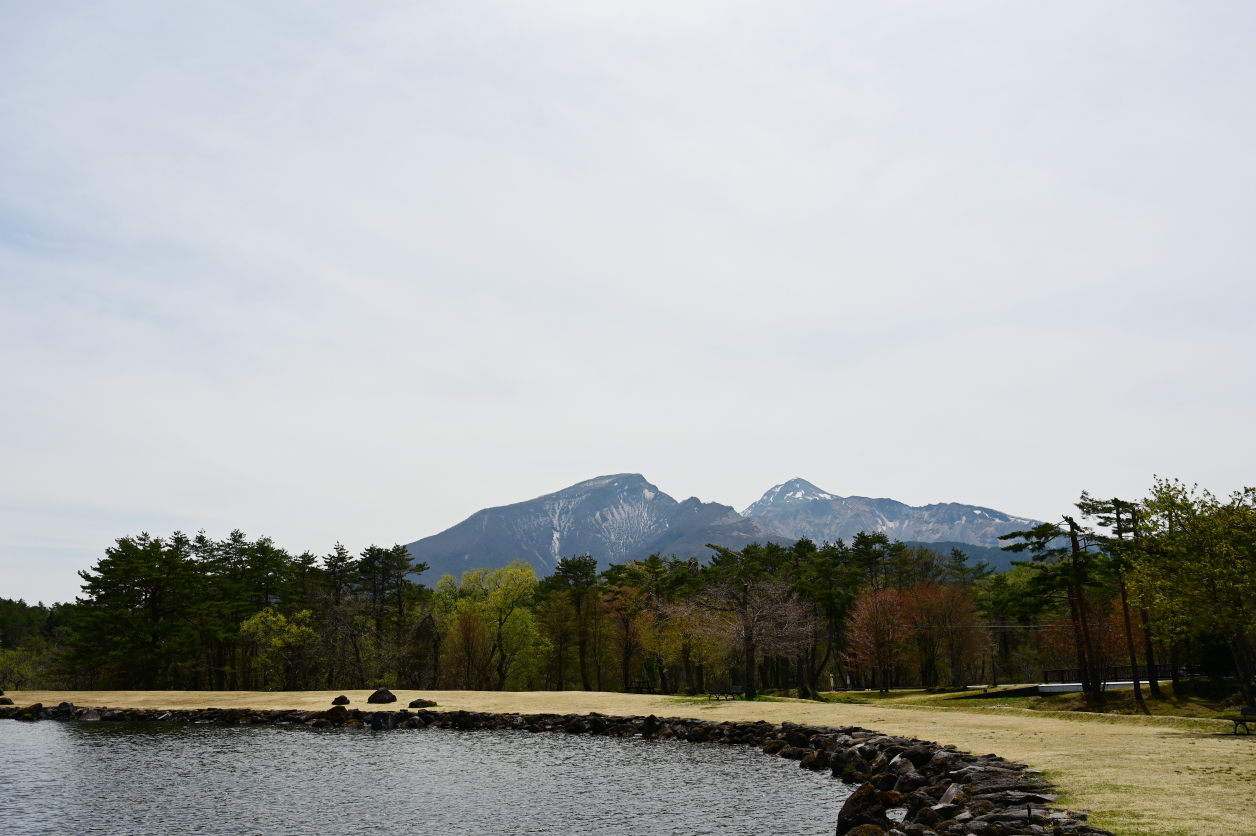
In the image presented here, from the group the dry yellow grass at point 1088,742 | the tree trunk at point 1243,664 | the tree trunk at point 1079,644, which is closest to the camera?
the dry yellow grass at point 1088,742

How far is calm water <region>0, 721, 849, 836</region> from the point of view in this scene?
24531 millimetres

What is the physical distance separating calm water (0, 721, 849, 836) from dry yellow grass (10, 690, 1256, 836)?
7.67m

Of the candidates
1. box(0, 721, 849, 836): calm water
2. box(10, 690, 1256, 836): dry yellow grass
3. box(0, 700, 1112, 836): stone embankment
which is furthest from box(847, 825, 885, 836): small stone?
box(10, 690, 1256, 836): dry yellow grass

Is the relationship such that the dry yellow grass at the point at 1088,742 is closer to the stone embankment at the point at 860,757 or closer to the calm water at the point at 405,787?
the stone embankment at the point at 860,757

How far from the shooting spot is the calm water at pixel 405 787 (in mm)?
24531

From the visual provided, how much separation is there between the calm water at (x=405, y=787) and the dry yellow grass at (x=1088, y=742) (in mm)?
7672

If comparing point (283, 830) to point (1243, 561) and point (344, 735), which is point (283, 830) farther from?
point (1243, 561)

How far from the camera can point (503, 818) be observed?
25375 mm

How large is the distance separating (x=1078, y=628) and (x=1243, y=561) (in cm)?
2192

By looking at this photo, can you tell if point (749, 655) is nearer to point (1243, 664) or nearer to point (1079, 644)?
point (1079, 644)

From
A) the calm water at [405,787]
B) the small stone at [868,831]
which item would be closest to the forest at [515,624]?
the calm water at [405,787]

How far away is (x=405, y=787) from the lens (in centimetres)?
3122

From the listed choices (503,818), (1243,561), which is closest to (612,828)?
(503,818)

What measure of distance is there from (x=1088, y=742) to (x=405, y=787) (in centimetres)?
2773
